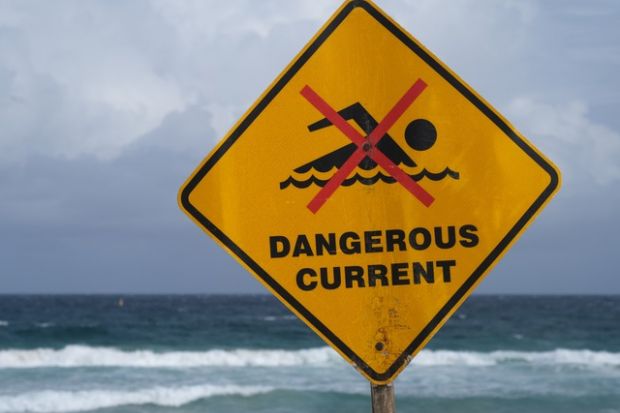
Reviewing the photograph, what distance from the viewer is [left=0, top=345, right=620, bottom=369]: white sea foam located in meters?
23.8

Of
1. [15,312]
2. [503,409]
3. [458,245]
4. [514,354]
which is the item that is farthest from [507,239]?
[15,312]

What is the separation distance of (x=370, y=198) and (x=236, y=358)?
24210 millimetres

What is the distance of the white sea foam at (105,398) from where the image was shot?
15367 millimetres

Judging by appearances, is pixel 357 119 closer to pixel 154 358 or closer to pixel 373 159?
pixel 373 159

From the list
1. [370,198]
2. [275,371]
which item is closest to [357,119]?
[370,198]

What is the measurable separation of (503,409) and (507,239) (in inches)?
558

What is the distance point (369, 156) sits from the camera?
2010 mm

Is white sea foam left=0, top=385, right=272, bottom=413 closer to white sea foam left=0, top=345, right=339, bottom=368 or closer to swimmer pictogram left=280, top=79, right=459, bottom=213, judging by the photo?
white sea foam left=0, top=345, right=339, bottom=368

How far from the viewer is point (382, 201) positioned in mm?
2008

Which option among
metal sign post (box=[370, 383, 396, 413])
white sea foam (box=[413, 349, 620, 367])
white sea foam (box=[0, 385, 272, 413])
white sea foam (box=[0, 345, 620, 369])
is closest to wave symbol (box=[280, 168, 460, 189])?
metal sign post (box=[370, 383, 396, 413])

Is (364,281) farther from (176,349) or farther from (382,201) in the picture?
(176,349)

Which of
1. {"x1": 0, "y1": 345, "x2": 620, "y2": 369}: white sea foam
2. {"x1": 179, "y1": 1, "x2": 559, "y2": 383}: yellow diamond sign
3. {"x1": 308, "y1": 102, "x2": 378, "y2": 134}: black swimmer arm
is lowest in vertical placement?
{"x1": 179, "y1": 1, "x2": 559, "y2": 383}: yellow diamond sign

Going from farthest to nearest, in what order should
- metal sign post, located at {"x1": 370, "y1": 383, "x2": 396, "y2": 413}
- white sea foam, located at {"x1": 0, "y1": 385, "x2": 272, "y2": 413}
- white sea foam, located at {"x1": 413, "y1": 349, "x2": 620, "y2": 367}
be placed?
white sea foam, located at {"x1": 413, "y1": 349, "x2": 620, "y2": 367}, white sea foam, located at {"x1": 0, "y1": 385, "x2": 272, "y2": 413}, metal sign post, located at {"x1": 370, "y1": 383, "x2": 396, "y2": 413}

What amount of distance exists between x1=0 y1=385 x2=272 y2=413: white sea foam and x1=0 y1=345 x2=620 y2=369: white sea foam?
19.1 ft
